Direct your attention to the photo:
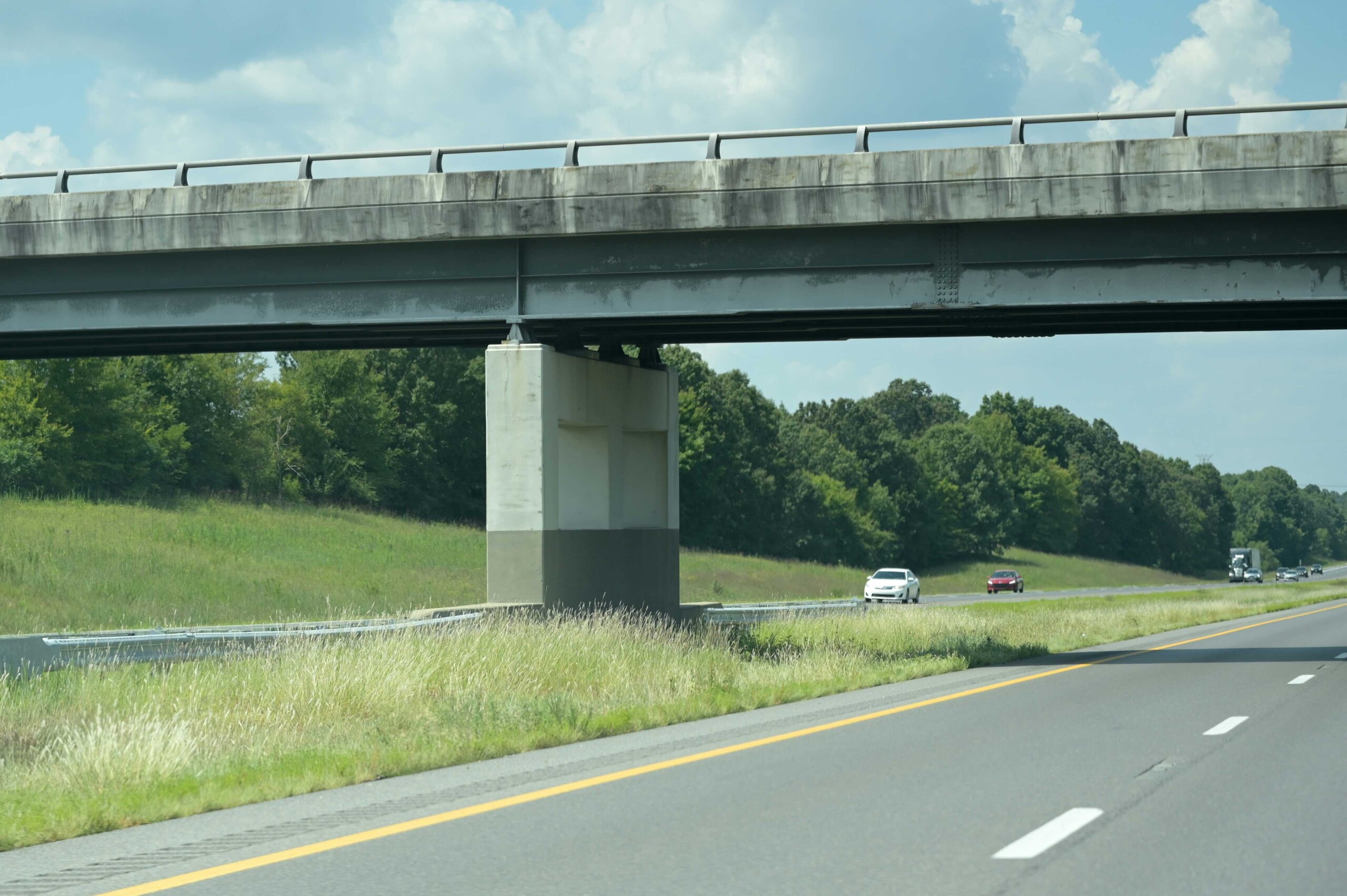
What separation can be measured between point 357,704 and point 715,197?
1124 centimetres

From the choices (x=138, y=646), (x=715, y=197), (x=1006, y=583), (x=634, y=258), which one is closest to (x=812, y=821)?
(x=138, y=646)

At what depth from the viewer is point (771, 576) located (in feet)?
249

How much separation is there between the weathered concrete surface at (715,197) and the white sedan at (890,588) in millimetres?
39167

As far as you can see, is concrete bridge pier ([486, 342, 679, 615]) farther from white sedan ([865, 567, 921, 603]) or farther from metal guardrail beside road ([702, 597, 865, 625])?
white sedan ([865, 567, 921, 603])

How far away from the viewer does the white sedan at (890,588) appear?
6150 centimetres

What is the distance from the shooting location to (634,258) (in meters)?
23.7

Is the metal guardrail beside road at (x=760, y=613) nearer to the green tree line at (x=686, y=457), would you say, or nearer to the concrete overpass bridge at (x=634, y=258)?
the concrete overpass bridge at (x=634, y=258)

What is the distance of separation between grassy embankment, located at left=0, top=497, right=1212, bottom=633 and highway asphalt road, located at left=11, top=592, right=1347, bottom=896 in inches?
754

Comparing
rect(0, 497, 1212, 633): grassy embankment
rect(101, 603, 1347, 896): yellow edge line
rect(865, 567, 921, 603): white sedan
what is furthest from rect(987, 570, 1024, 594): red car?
rect(101, 603, 1347, 896): yellow edge line

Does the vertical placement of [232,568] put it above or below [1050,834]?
above

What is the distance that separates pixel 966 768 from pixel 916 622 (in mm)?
18771

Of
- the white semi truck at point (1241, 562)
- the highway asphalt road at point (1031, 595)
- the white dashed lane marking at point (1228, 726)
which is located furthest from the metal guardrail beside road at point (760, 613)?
the white semi truck at point (1241, 562)

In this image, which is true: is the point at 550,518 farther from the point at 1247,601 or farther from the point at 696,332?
the point at 1247,601

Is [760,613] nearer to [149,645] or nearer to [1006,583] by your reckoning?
[149,645]
